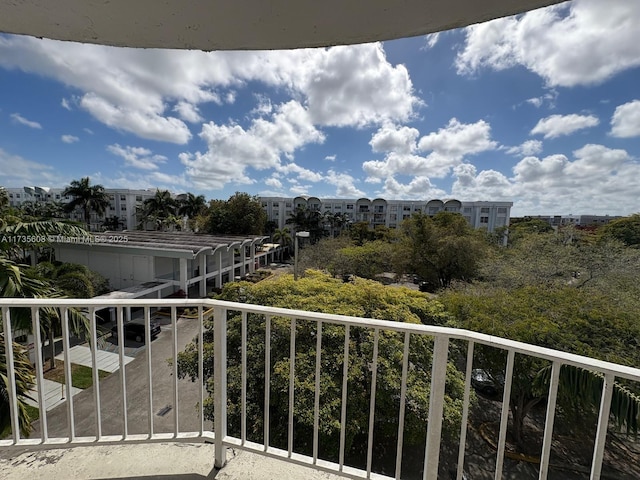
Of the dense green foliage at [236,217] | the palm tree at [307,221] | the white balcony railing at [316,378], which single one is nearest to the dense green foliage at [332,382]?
the white balcony railing at [316,378]

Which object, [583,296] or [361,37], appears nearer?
[361,37]

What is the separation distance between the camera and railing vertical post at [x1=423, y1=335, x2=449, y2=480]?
120cm

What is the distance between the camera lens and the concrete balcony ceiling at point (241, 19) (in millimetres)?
882

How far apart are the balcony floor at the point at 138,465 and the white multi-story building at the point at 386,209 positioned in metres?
35.5

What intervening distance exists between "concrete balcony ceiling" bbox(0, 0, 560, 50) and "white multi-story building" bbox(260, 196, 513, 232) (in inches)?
1409

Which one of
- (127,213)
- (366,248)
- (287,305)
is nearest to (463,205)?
(366,248)

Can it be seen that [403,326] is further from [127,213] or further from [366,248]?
[127,213]

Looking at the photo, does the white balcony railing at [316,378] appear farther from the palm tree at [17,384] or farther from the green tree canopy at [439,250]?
the green tree canopy at [439,250]

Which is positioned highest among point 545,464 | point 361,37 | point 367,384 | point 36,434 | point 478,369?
point 361,37

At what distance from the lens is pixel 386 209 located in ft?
131

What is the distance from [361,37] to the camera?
3.55ft

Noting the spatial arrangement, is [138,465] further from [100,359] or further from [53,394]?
[100,359]

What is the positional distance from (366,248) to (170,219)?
19.3 m

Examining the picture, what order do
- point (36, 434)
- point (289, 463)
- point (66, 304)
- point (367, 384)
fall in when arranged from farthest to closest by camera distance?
1. point (36, 434)
2. point (367, 384)
3. point (289, 463)
4. point (66, 304)
